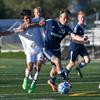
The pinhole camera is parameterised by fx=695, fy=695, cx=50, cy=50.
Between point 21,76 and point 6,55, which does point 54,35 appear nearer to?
point 21,76

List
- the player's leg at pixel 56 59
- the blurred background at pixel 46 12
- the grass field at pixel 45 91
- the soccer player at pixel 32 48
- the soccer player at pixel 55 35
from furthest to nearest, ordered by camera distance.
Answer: the blurred background at pixel 46 12
the soccer player at pixel 32 48
the soccer player at pixel 55 35
the player's leg at pixel 56 59
the grass field at pixel 45 91

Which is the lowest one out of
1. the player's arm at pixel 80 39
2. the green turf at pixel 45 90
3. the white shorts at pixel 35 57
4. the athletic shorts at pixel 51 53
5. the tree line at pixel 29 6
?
the tree line at pixel 29 6

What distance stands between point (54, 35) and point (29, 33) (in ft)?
3.03

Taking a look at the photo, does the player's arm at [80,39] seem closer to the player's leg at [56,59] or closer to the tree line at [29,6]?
the player's leg at [56,59]

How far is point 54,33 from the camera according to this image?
50.5 ft

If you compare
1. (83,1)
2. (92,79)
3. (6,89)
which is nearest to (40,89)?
(6,89)

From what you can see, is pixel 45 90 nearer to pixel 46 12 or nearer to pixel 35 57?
pixel 35 57

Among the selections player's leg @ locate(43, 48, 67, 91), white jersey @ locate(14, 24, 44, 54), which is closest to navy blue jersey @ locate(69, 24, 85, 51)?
white jersey @ locate(14, 24, 44, 54)

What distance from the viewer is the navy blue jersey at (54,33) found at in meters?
15.4

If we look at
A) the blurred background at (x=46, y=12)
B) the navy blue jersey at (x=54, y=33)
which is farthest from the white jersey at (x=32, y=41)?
the blurred background at (x=46, y=12)

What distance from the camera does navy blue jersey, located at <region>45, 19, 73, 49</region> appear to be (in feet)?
50.6

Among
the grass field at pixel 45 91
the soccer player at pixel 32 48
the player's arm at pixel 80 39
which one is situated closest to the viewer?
the grass field at pixel 45 91

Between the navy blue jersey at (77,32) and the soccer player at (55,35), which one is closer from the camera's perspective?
the soccer player at (55,35)

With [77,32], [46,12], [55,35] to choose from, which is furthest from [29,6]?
[55,35]
